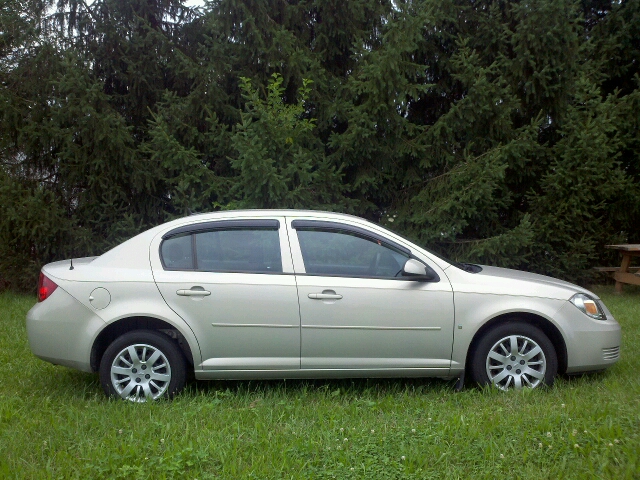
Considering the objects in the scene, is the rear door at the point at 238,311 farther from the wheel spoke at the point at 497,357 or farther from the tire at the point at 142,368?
the wheel spoke at the point at 497,357

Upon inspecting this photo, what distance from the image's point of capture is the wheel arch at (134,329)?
194 inches

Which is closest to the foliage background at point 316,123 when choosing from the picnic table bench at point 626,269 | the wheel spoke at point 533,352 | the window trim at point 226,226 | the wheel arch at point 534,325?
the picnic table bench at point 626,269

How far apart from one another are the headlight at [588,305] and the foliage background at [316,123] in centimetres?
435

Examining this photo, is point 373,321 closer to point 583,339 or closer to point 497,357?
point 497,357

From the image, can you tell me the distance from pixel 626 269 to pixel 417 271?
26.7 feet

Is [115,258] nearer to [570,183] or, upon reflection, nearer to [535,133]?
[535,133]

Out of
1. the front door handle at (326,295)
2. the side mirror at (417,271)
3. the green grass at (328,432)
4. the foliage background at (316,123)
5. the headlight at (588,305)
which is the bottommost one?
the green grass at (328,432)

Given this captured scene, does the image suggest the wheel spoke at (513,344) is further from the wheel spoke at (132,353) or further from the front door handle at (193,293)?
the wheel spoke at (132,353)

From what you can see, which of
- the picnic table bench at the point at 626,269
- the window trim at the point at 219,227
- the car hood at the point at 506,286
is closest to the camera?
the car hood at the point at 506,286

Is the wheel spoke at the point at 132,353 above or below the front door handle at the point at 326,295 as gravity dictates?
below

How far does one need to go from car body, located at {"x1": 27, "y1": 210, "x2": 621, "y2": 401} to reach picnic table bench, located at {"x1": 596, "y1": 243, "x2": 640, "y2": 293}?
6.45 m

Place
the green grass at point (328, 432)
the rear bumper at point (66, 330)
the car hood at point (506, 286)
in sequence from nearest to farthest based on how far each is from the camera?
1. the green grass at point (328, 432)
2. the rear bumper at point (66, 330)
3. the car hood at point (506, 286)

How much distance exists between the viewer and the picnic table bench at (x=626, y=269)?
10.8m

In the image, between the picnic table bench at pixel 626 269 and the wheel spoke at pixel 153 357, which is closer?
the wheel spoke at pixel 153 357
